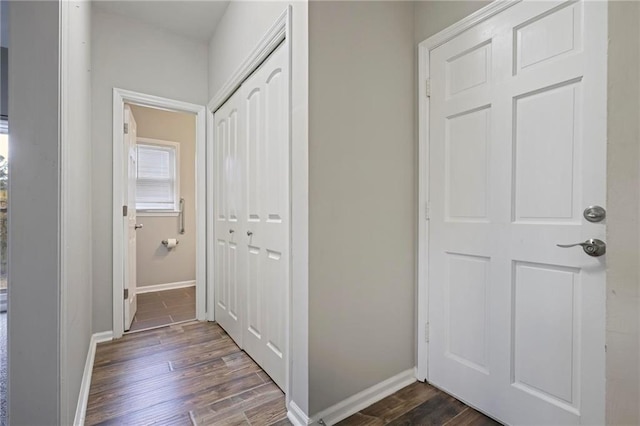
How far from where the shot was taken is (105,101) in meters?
2.42

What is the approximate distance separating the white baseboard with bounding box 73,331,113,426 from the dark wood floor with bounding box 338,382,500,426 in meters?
1.26

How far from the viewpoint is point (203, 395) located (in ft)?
5.42

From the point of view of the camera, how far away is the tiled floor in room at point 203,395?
4.78 feet

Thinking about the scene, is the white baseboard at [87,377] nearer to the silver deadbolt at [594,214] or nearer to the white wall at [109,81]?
the white wall at [109,81]

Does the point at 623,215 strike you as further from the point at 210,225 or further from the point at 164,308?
the point at 164,308

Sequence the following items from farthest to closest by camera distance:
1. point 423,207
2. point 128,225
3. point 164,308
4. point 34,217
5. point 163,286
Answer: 1. point 163,286
2. point 164,308
3. point 128,225
4. point 423,207
5. point 34,217

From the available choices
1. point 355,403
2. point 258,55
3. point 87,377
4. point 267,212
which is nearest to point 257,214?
point 267,212

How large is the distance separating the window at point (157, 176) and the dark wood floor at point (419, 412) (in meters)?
3.63

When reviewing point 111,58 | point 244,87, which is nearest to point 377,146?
point 244,87

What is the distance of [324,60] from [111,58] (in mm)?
2157

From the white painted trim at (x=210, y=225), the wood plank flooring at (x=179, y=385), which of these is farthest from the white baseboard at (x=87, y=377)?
the white painted trim at (x=210, y=225)

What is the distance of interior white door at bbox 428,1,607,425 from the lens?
116cm

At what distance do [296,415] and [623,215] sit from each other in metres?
1.50

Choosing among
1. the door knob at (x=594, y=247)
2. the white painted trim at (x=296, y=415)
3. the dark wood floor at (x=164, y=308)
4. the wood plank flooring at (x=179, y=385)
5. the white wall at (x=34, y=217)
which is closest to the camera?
the white wall at (x=34, y=217)
